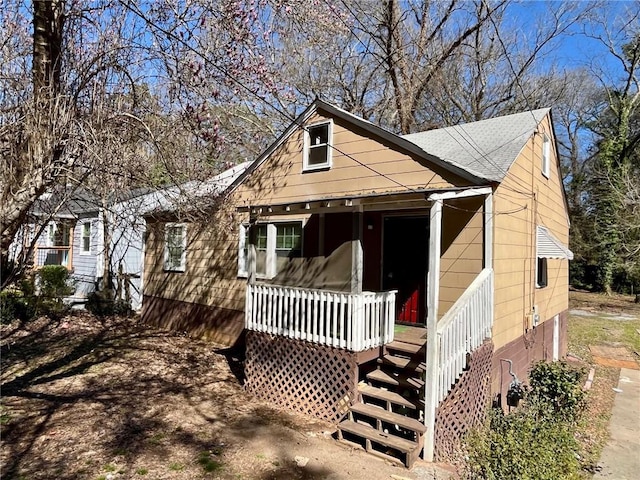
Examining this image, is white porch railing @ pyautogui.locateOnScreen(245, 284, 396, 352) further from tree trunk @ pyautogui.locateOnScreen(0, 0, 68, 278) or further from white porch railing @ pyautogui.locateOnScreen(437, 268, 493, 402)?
tree trunk @ pyautogui.locateOnScreen(0, 0, 68, 278)

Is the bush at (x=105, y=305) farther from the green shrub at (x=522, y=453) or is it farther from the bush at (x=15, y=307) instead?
the green shrub at (x=522, y=453)

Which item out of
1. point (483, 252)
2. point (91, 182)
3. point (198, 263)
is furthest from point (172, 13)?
point (198, 263)

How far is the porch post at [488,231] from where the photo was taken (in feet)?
21.5

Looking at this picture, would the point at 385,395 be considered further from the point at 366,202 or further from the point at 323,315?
the point at 366,202

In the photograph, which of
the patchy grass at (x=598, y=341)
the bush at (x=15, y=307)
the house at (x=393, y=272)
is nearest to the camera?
the house at (x=393, y=272)

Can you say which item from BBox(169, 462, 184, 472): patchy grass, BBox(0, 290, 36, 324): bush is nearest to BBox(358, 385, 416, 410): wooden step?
BBox(169, 462, 184, 472): patchy grass

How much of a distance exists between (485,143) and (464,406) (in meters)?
5.01

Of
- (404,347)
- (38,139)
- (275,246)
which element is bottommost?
(404,347)

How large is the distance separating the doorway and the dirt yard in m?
2.85

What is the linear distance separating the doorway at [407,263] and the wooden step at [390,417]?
245 cm

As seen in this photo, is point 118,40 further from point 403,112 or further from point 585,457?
point 403,112

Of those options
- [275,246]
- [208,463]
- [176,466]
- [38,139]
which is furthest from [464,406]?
[38,139]

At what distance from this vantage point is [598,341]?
14344 mm

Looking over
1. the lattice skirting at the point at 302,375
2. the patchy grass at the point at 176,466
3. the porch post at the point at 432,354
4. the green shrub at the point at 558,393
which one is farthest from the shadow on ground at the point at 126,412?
the green shrub at the point at 558,393
